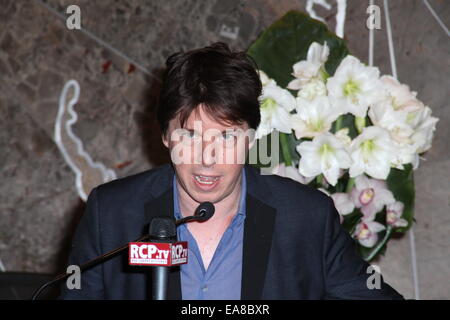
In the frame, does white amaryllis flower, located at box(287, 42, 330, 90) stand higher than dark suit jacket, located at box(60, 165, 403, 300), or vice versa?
white amaryllis flower, located at box(287, 42, 330, 90)

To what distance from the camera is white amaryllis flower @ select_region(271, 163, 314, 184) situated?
2.27 m

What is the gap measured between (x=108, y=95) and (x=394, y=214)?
136 cm

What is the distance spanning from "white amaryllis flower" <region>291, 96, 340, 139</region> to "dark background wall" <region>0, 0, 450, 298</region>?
52cm

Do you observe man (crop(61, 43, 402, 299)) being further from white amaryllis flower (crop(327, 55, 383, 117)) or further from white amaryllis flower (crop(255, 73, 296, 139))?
white amaryllis flower (crop(327, 55, 383, 117))

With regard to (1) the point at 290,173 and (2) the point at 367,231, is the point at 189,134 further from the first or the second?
(2) the point at 367,231

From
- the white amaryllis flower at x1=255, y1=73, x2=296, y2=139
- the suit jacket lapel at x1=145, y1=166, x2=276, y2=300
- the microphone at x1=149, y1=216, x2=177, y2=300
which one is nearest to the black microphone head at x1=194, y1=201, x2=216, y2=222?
the microphone at x1=149, y1=216, x2=177, y2=300

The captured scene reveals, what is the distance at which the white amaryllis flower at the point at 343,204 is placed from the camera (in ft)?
7.27

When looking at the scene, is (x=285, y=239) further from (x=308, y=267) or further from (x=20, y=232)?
(x=20, y=232)

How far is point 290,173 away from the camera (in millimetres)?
2281

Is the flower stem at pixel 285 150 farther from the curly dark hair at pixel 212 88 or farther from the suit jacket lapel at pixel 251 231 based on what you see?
the curly dark hair at pixel 212 88

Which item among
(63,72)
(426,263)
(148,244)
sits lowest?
(426,263)
